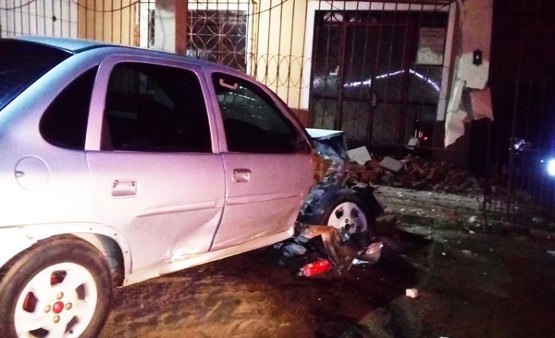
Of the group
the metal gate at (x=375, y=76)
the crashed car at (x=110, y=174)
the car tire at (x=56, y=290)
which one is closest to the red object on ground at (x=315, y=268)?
the crashed car at (x=110, y=174)

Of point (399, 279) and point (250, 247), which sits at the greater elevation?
point (250, 247)

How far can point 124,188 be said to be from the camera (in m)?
3.15

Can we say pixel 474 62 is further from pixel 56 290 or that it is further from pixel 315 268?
pixel 56 290

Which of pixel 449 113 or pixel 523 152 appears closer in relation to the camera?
pixel 523 152

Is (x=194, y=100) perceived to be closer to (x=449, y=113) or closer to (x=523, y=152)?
(x=523, y=152)

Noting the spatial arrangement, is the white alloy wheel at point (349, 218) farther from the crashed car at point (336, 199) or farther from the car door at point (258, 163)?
the car door at point (258, 163)

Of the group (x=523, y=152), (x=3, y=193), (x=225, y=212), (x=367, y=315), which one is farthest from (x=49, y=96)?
(x=523, y=152)

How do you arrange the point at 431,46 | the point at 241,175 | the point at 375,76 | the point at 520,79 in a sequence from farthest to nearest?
1. the point at 375,76
2. the point at 431,46
3. the point at 520,79
4. the point at 241,175

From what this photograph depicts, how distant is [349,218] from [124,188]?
8.72 ft

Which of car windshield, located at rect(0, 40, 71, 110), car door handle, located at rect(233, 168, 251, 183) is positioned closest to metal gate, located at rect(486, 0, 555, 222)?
car door handle, located at rect(233, 168, 251, 183)

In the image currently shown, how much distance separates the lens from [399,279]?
4.92 meters

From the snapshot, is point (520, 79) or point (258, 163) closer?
point (258, 163)

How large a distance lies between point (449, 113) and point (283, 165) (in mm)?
5320

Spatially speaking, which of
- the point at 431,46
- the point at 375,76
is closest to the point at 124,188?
the point at 375,76
